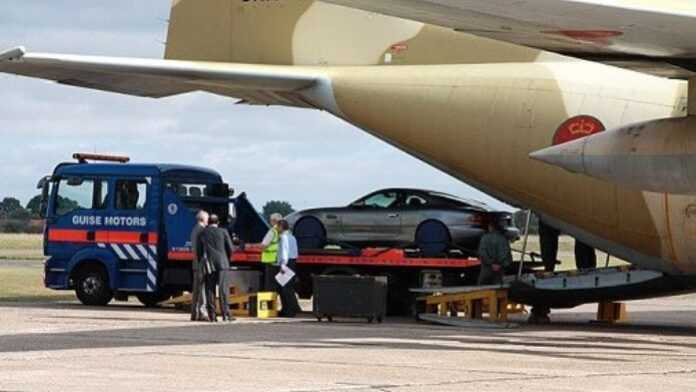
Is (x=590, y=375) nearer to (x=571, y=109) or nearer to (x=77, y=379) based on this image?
(x=77, y=379)

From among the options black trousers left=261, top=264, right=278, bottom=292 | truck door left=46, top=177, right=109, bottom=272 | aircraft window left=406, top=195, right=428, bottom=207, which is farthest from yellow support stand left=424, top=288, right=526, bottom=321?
truck door left=46, top=177, right=109, bottom=272

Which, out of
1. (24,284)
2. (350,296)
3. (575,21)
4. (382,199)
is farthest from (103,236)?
(575,21)

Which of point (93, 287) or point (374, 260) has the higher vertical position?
point (374, 260)

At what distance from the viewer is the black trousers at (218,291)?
25.5 meters

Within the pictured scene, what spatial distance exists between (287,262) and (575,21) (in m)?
9.53

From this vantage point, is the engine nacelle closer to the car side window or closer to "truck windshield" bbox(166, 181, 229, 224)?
the car side window

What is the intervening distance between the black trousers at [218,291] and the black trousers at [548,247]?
550 cm

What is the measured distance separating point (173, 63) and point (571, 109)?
22.7ft

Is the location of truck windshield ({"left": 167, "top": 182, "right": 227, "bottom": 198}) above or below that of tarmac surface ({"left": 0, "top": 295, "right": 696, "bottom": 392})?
above

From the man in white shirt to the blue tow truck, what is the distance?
2.38m

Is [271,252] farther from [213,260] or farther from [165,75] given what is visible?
[165,75]

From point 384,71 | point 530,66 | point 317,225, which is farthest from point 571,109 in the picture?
point 317,225

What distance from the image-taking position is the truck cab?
2922 centimetres

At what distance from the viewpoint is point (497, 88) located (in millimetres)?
26281
